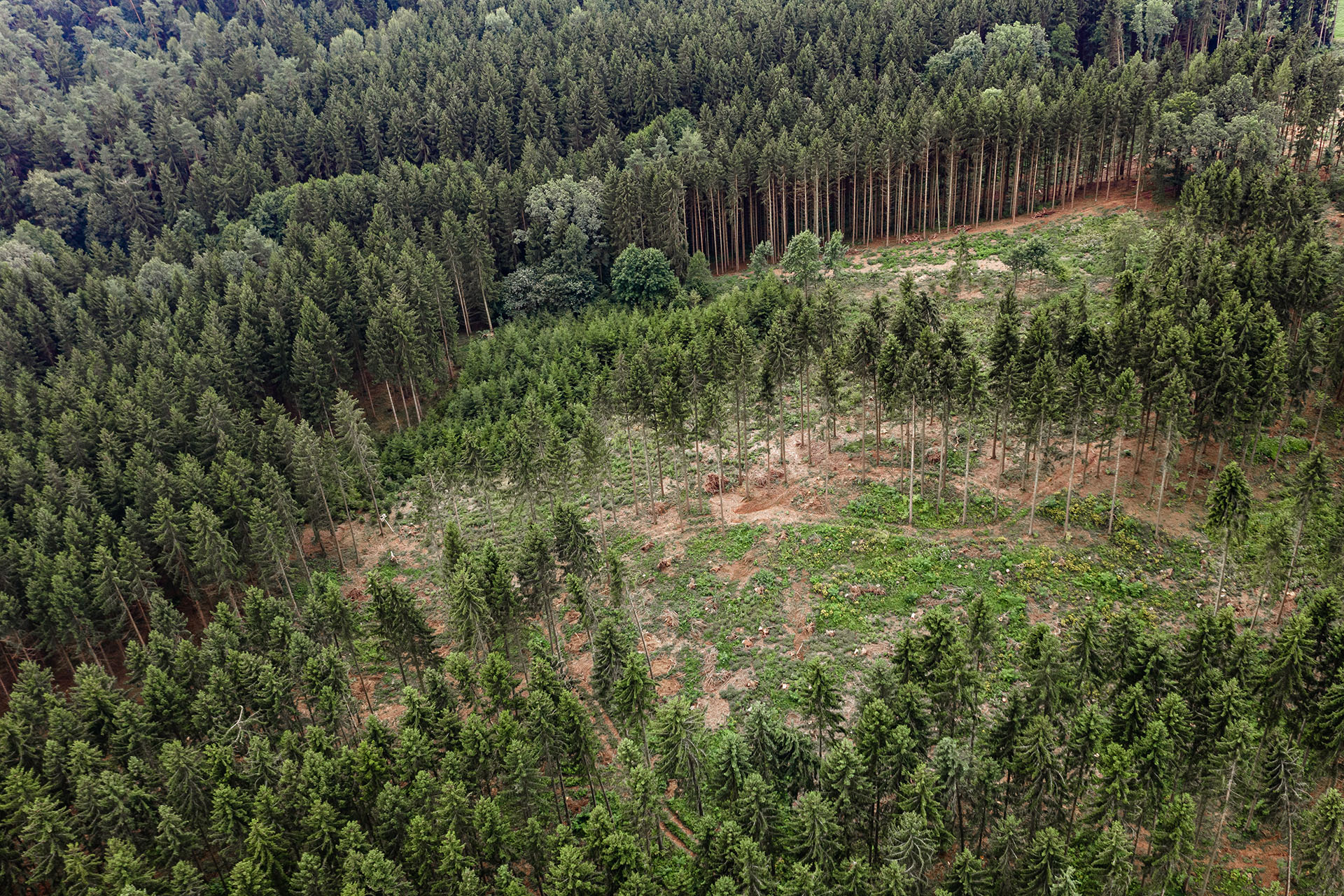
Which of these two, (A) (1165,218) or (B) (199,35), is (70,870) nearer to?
(A) (1165,218)

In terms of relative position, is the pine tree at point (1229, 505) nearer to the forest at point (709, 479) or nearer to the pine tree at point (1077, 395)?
the forest at point (709, 479)

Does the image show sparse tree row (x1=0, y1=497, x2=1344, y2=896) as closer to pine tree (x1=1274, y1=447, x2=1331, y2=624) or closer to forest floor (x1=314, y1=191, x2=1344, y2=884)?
pine tree (x1=1274, y1=447, x2=1331, y2=624)

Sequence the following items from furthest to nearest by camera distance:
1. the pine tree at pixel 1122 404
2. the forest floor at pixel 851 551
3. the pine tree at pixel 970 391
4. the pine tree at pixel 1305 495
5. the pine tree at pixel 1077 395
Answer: the pine tree at pixel 970 391
the pine tree at pixel 1122 404
the pine tree at pixel 1077 395
the forest floor at pixel 851 551
the pine tree at pixel 1305 495

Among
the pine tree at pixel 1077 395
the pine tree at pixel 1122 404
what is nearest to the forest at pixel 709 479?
the pine tree at pixel 1077 395

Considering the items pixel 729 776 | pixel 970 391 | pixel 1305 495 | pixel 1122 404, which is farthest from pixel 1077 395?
pixel 729 776

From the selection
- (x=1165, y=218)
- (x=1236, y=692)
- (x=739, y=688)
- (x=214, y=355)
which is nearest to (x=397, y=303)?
(x=214, y=355)

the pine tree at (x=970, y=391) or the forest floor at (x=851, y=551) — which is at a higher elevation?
the pine tree at (x=970, y=391)

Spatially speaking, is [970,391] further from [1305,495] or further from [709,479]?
[709,479]
